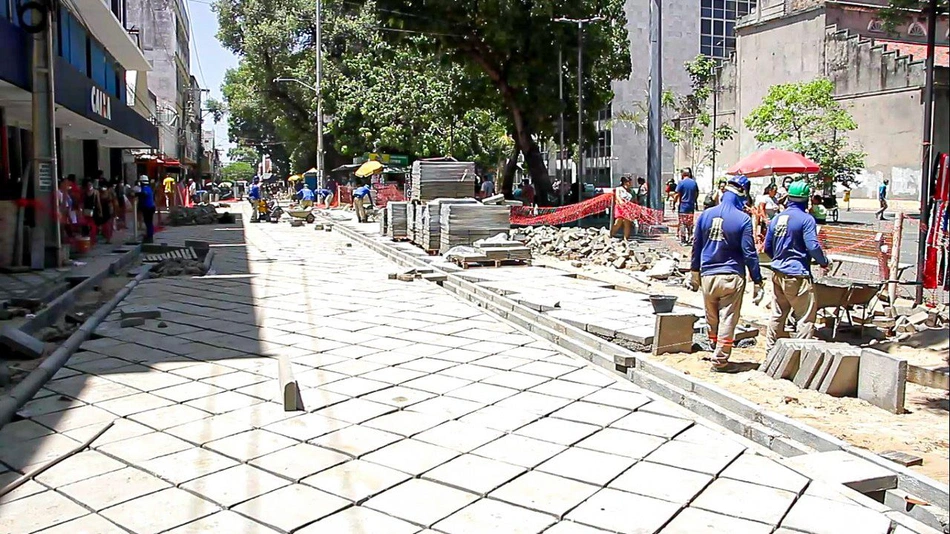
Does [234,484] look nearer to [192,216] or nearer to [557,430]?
[557,430]

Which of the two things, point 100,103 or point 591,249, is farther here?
point 100,103

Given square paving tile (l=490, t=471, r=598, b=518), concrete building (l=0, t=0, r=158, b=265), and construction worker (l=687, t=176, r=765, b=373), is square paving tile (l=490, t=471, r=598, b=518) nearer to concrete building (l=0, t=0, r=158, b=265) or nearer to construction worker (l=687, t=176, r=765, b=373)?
construction worker (l=687, t=176, r=765, b=373)

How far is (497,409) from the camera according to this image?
5887mm

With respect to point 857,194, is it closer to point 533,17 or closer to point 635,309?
point 533,17

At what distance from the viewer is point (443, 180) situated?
1730cm

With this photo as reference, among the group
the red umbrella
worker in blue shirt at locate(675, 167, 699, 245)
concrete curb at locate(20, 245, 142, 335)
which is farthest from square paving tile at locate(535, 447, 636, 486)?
worker in blue shirt at locate(675, 167, 699, 245)

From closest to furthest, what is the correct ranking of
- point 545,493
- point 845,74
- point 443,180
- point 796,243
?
point 545,493, point 796,243, point 443,180, point 845,74

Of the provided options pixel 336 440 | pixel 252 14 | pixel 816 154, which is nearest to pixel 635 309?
pixel 336 440

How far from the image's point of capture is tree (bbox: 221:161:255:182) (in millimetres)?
125525

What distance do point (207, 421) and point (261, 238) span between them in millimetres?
17526

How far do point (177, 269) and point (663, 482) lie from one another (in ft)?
36.9

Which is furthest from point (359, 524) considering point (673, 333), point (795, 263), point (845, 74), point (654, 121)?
point (845, 74)

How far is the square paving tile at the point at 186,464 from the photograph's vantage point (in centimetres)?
457

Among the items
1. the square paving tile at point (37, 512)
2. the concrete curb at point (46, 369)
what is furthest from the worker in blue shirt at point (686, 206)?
the square paving tile at point (37, 512)
